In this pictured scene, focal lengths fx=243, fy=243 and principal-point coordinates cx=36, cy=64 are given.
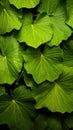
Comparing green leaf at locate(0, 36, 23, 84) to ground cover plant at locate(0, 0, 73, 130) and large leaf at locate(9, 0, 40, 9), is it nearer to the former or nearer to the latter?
ground cover plant at locate(0, 0, 73, 130)

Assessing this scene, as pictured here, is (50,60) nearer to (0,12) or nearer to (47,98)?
(47,98)

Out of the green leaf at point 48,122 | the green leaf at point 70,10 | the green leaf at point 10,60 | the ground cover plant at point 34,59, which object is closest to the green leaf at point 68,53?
the ground cover plant at point 34,59

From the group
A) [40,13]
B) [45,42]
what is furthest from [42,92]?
[40,13]

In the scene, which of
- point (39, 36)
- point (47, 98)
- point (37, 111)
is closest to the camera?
point (39, 36)

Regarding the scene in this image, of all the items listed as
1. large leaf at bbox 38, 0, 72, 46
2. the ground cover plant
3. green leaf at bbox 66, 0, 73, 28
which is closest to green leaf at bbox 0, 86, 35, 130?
the ground cover plant

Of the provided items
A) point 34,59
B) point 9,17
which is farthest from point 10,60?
point 9,17

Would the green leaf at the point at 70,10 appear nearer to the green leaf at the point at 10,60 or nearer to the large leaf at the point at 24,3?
the large leaf at the point at 24,3

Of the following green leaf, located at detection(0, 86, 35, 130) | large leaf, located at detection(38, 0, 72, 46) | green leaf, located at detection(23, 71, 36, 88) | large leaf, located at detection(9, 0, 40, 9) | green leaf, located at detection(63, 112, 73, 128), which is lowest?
green leaf, located at detection(63, 112, 73, 128)
